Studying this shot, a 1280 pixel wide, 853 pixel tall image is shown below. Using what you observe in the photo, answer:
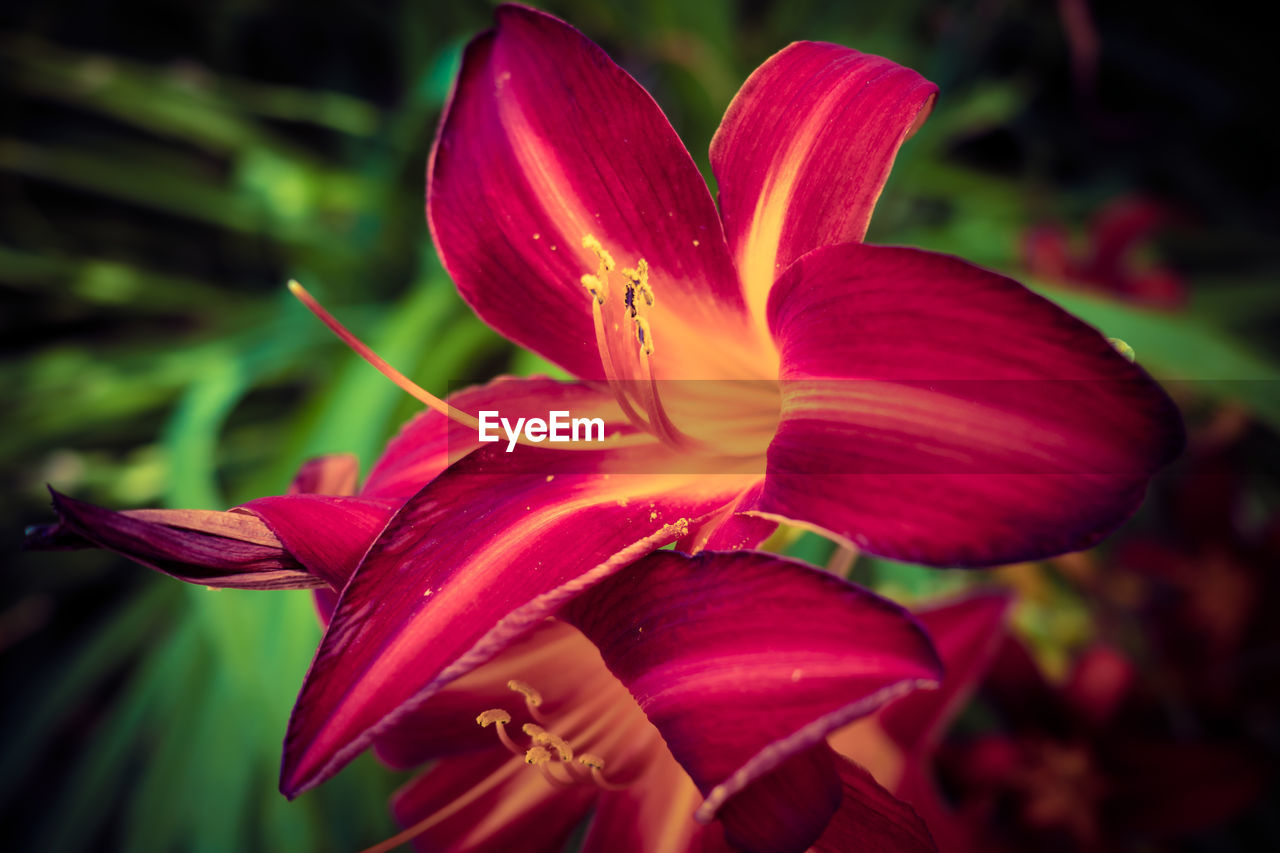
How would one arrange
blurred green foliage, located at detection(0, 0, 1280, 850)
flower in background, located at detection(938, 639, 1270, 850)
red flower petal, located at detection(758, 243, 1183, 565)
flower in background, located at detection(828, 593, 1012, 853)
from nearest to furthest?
red flower petal, located at detection(758, 243, 1183, 565) → flower in background, located at detection(828, 593, 1012, 853) → flower in background, located at detection(938, 639, 1270, 850) → blurred green foliage, located at detection(0, 0, 1280, 850)

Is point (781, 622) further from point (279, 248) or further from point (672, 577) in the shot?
point (279, 248)

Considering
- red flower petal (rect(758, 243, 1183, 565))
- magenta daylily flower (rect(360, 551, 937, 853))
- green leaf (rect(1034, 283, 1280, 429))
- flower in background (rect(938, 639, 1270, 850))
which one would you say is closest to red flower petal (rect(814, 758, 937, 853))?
magenta daylily flower (rect(360, 551, 937, 853))

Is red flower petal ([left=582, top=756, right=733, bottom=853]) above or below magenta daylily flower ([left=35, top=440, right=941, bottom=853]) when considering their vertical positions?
below

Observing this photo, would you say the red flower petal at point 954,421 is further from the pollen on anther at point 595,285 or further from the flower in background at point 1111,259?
the flower in background at point 1111,259

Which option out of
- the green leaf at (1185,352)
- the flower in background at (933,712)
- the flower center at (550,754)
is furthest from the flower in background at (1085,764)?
the flower center at (550,754)

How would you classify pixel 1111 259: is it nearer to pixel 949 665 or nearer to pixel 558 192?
pixel 949 665

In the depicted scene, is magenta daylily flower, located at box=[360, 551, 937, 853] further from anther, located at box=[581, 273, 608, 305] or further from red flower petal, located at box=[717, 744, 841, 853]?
anther, located at box=[581, 273, 608, 305]

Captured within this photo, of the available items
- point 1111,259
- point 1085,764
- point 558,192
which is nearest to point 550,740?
point 558,192

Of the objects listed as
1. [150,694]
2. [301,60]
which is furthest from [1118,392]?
[301,60]
